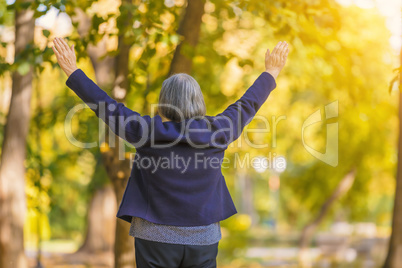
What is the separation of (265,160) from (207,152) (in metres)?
8.41

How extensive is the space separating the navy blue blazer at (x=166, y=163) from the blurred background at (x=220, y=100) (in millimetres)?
2328

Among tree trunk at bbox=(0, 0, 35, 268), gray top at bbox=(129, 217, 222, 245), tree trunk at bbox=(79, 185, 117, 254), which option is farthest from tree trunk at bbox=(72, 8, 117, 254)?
gray top at bbox=(129, 217, 222, 245)

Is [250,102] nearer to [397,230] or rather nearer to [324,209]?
[397,230]

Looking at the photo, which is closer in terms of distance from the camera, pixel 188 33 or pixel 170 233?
pixel 170 233

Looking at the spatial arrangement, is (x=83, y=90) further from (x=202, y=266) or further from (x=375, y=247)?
(x=375, y=247)

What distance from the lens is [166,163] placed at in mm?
2398

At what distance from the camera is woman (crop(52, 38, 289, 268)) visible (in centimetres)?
240

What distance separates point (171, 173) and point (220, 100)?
6.04 m

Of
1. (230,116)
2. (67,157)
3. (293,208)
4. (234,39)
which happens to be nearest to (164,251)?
(230,116)

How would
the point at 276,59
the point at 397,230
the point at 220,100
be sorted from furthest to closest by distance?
the point at 220,100 → the point at 397,230 → the point at 276,59

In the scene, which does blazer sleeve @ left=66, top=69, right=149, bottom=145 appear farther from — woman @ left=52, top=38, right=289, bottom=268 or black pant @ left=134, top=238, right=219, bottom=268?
black pant @ left=134, top=238, right=219, bottom=268

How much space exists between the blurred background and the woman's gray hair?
2.29m

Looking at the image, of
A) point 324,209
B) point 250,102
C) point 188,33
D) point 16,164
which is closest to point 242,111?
point 250,102

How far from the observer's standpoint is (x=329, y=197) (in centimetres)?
1558
